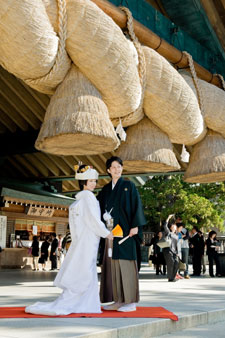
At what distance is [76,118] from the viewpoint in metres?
4.32

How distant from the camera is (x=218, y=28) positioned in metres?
8.42

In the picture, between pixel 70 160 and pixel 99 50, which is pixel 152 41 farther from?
pixel 70 160

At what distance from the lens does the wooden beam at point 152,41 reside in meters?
5.34

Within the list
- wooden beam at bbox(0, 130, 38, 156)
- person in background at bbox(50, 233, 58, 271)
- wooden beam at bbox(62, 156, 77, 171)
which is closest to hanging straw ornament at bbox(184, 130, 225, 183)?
wooden beam at bbox(0, 130, 38, 156)

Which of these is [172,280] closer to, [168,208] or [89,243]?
[89,243]

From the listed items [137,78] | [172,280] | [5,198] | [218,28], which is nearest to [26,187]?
[5,198]

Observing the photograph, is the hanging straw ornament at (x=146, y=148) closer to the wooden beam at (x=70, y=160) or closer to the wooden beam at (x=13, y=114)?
the wooden beam at (x=13, y=114)

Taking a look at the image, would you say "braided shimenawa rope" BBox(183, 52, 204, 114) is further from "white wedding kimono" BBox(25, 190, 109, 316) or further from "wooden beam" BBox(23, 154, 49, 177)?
"wooden beam" BBox(23, 154, 49, 177)

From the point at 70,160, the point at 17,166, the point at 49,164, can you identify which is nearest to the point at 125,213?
the point at 70,160

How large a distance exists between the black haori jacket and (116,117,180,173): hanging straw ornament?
1.21 m

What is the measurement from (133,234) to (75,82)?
62.4 inches

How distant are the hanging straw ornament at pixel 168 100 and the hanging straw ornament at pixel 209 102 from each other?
59cm

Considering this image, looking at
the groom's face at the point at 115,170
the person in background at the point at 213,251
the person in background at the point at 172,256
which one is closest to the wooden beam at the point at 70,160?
the person in background at the point at 172,256

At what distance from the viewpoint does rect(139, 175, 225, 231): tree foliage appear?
848 inches
